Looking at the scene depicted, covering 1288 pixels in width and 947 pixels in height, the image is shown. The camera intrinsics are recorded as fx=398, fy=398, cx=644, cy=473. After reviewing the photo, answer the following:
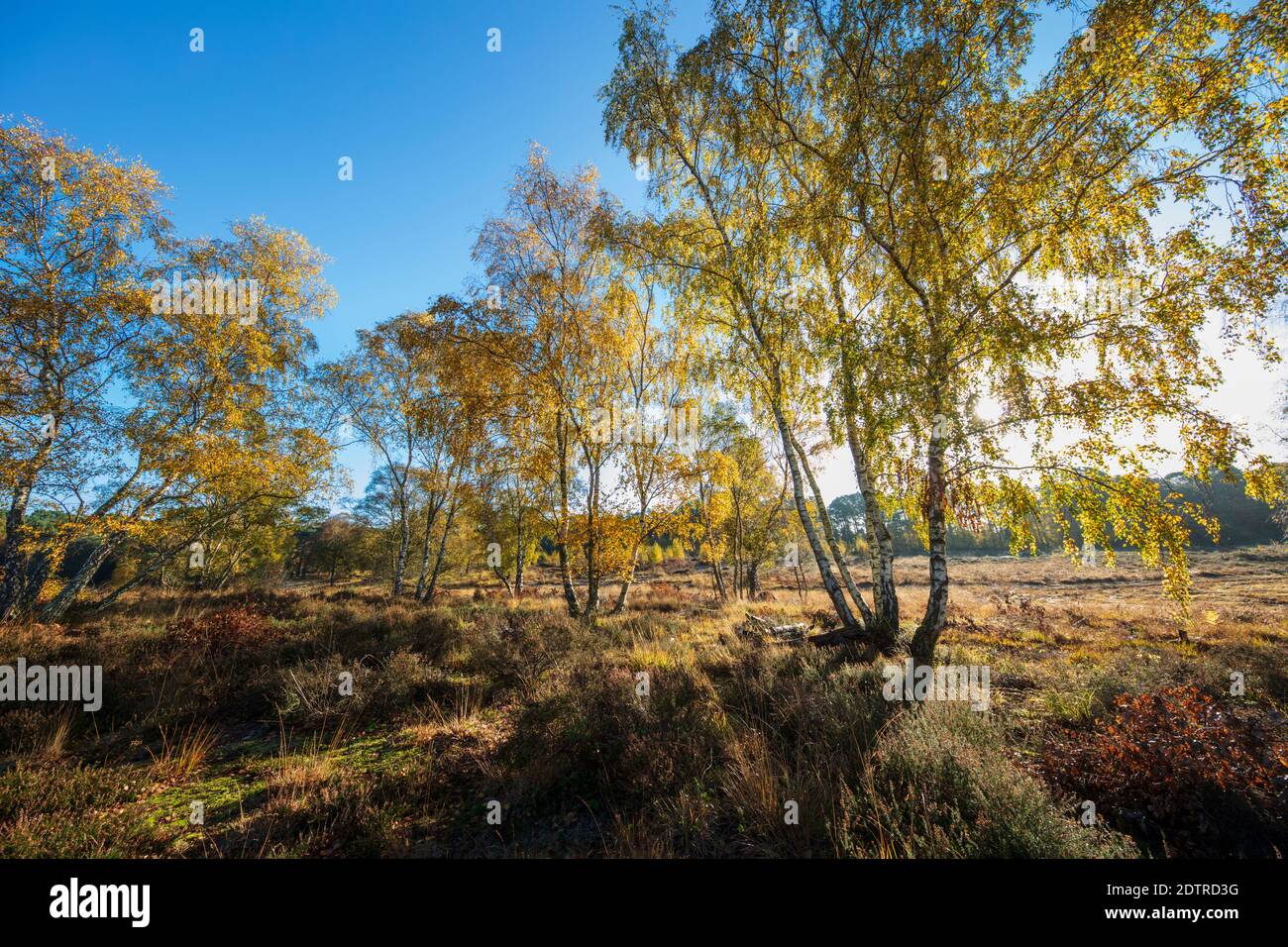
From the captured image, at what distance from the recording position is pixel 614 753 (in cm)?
447

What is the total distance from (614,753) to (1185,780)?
513 centimetres

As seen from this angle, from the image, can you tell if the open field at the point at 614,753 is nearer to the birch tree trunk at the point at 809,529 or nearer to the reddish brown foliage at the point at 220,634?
the reddish brown foliage at the point at 220,634

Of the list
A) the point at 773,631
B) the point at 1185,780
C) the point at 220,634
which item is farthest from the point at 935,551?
the point at 220,634

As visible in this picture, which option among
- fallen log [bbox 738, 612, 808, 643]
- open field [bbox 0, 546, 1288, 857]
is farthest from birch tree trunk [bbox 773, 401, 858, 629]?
open field [bbox 0, 546, 1288, 857]

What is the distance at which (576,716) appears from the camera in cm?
512

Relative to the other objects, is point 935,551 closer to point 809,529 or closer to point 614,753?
point 809,529

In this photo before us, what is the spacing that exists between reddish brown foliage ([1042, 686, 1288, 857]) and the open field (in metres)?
0.02

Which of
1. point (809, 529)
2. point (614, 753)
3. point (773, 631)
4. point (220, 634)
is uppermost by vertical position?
point (809, 529)

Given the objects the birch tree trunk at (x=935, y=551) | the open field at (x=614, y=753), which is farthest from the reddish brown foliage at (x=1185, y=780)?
the birch tree trunk at (x=935, y=551)

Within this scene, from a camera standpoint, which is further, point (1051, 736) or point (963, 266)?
point (963, 266)

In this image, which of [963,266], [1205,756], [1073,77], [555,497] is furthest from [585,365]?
[1205,756]

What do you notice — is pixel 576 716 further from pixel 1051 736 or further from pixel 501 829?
pixel 1051 736

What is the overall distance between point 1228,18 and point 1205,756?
9.29m

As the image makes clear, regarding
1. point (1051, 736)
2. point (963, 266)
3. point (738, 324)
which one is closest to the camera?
point (1051, 736)
